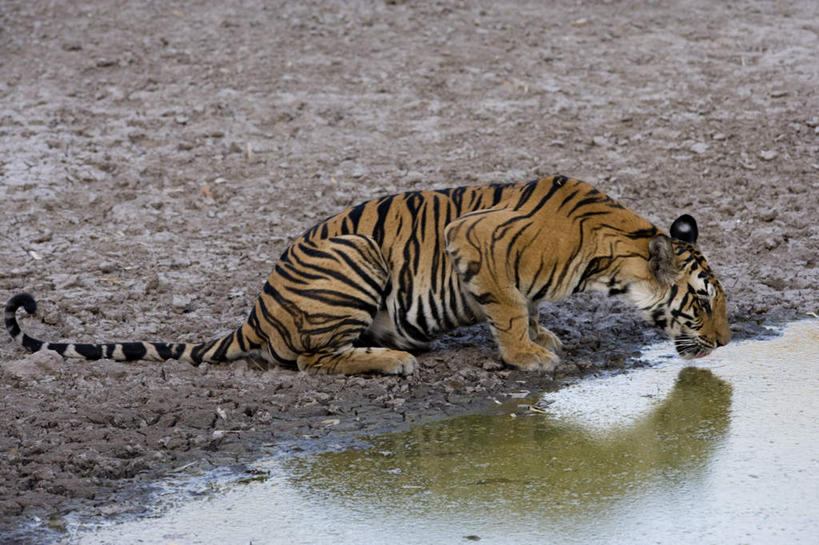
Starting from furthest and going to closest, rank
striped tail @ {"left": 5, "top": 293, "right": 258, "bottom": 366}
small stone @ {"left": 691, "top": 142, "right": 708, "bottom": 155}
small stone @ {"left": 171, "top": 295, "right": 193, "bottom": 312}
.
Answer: small stone @ {"left": 691, "top": 142, "right": 708, "bottom": 155} < small stone @ {"left": 171, "top": 295, "right": 193, "bottom": 312} < striped tail @ {"left": 5, "top": 293, "right": 258, "bottom": 366}

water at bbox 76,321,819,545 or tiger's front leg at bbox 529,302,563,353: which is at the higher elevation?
tiger's front leg at bbox 529,302,563,353

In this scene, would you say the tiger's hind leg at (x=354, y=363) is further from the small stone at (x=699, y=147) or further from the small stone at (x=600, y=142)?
the small stone at (x=699, y=147)

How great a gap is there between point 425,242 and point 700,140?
155 inches

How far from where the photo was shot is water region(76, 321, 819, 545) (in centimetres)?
391

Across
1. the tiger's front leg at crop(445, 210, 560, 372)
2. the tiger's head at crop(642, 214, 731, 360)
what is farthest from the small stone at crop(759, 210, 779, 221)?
the tiger's front leg at crop(445, 210, 560, 372)

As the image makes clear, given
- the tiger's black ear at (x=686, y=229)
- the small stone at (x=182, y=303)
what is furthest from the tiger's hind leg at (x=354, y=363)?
the tiger's black ear at (x=686, y=229)

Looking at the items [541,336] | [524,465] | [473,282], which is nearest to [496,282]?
[473,282]

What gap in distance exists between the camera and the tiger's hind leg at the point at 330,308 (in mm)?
5641

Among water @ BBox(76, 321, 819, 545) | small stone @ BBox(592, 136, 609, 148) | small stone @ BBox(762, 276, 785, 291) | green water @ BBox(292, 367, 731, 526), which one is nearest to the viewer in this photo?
water @ BBox(76, 321, 819, 545)

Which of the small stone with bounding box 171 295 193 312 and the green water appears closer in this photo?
the green water

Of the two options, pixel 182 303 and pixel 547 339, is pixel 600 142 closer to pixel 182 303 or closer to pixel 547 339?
pixel 547 339

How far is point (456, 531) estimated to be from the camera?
12.7 ft

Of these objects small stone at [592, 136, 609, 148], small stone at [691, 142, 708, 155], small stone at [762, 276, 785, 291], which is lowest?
small stone at [762, 276, 785, 291]

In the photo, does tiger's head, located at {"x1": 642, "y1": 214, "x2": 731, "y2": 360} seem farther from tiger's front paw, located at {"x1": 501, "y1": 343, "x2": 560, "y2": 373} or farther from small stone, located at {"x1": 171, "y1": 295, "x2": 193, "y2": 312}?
small stone, located at {"x1": 171, "y1": 295, "x2": 193, "y2": 312}
